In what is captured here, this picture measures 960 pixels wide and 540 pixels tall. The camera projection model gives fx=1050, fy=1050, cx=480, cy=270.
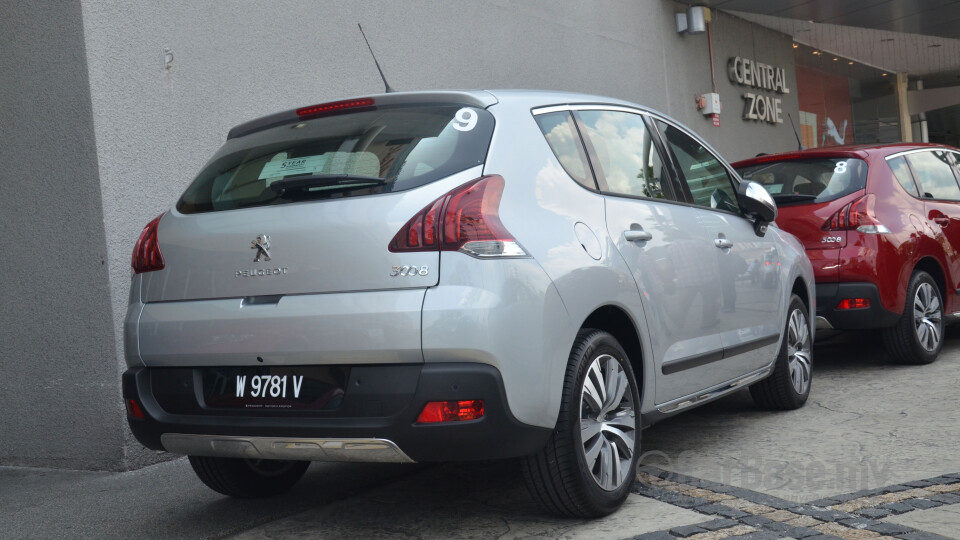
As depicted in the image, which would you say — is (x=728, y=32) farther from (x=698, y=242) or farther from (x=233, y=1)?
(x=698, y=242)

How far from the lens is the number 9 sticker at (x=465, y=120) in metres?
3.65

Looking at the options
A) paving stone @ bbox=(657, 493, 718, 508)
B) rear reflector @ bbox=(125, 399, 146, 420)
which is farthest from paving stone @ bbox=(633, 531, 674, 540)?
rear reflector @ bbox=(125, 399, 146, 420)

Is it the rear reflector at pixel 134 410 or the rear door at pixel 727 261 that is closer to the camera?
the rear reflector at pixel 134 410

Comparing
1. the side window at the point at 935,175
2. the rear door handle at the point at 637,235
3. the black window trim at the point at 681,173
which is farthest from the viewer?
the side window at the point at 935,175

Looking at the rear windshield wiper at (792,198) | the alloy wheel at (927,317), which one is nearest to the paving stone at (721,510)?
the rear windshield wiper at (792,198)

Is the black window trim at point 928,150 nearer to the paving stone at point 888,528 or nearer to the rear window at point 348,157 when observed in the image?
the paving stone at point 888,528

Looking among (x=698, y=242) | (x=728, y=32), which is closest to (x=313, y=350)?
(x=698, y=242)

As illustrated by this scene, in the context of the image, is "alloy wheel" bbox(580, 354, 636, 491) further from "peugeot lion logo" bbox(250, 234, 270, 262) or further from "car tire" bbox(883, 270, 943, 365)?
"car tire" bbox(883, 270, 943, 365)

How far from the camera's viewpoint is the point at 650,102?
11.7 m

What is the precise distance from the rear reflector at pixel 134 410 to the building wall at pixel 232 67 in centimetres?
175

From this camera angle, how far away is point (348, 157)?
3654 millimetres

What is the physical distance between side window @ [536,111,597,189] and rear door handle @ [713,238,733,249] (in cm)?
104

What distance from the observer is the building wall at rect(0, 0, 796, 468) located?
558 centimetres

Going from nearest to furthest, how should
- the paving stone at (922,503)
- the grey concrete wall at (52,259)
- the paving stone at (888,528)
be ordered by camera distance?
the paving stone at (888,528)
the paving stone at (922,503)
the grey concrete wall at (52,259)
